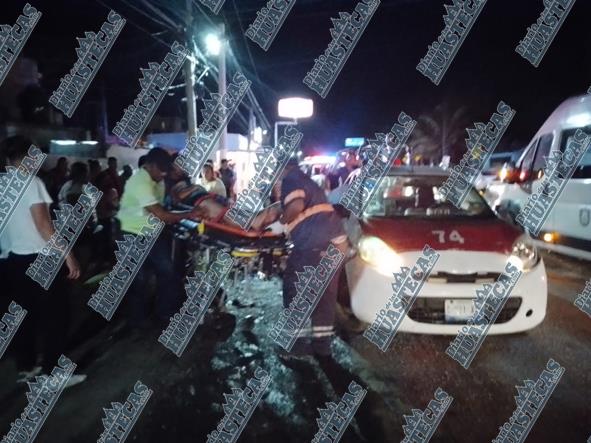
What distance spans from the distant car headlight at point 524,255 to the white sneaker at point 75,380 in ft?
11.8

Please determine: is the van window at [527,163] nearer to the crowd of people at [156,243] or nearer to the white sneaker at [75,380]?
the crowd of people at [156,243]

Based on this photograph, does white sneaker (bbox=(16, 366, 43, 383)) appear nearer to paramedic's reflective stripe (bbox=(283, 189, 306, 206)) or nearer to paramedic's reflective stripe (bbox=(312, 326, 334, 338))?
paramedic's reflective stripe (bbox=(312, 326, 334, 338))

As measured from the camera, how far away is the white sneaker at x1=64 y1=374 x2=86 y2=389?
3559 mm

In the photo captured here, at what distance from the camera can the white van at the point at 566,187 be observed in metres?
6.43

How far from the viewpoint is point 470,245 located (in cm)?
405

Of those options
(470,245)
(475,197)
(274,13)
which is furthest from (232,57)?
(470,245)

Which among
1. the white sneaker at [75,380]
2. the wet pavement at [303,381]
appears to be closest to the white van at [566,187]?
the wet pavement at [303,381]

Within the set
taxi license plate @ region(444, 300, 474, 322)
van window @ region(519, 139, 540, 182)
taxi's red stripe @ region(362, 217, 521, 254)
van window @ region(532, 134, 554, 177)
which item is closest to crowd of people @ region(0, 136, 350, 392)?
taxi's red stripe @ region(362, 217, 521, 254)

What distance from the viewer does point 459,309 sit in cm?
384

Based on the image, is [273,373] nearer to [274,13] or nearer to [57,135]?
[274,13]

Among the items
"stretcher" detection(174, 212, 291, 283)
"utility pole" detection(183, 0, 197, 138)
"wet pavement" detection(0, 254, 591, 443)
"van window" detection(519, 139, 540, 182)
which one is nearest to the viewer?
"wet pavement" detection(0, 254, 591, 443)

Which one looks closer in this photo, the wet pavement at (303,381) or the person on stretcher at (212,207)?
the wet pavement at (303,381)

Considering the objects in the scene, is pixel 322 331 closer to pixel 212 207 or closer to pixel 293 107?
pixel 212 207

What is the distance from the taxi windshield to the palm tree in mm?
29983
